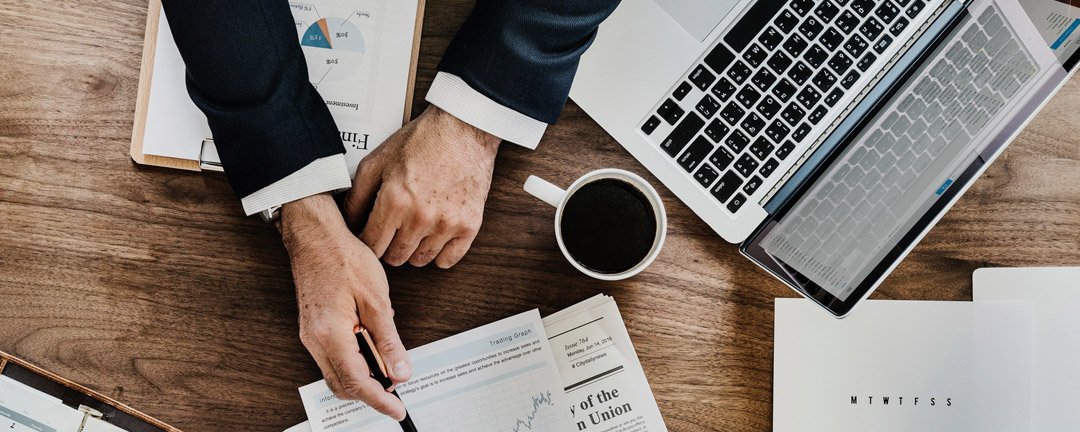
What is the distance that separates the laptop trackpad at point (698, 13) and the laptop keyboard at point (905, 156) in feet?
0.68

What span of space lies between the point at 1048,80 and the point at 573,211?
55 centimetres

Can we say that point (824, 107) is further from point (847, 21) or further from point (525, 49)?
point (525, 49)

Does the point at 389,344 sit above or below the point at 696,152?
below

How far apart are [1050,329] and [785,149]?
38 cm

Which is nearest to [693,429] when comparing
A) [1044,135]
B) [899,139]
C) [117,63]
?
[899,139]

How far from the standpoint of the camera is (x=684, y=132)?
0.88 metres

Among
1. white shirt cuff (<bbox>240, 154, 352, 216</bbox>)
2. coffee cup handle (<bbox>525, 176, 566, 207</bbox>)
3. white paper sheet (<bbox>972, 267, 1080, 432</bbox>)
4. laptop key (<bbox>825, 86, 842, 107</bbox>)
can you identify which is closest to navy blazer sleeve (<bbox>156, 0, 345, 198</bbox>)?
white shirt cuff (<bbox>240, 154, 352, 216</bbox>)

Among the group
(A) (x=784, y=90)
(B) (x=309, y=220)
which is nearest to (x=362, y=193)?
(B) (x=309, y=220)

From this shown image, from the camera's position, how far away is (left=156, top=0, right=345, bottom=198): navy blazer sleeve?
0.80 meters

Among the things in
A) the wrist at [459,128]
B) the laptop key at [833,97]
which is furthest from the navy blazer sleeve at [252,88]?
the laptop key at [833,97]

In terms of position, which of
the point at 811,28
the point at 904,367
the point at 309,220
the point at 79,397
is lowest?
the point at 79,397

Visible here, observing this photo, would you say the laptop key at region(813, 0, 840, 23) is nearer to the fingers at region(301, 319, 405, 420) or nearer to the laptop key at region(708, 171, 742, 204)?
the laptop key at region(708, 171, 742, 204)

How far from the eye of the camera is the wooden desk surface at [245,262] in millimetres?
892

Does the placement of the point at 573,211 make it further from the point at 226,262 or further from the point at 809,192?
the point at 226,262
